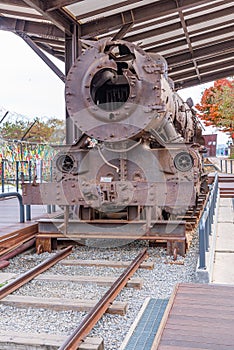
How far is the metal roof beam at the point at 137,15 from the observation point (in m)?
7.98

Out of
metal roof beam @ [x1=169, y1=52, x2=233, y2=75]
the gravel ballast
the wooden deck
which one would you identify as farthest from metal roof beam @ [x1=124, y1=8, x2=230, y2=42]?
the wooden deck

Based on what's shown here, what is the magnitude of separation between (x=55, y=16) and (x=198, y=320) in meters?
6.26

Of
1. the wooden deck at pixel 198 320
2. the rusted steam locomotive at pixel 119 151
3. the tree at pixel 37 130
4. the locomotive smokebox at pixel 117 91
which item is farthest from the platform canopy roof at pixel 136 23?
the tree at pixel 37 130

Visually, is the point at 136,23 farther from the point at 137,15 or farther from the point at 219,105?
the point at 219,105

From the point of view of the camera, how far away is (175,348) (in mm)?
2447

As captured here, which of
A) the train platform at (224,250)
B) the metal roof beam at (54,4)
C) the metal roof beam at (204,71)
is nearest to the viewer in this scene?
the train platform at (224,250)

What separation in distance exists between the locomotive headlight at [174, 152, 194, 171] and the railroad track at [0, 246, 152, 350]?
1.31m

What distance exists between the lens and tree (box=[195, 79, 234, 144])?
2233cm

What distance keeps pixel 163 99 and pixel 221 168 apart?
2069 centimetres

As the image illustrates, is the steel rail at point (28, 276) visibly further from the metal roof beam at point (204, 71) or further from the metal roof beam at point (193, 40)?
the metal roof beam at point (204, 71)

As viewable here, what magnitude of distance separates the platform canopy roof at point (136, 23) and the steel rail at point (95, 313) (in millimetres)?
4515

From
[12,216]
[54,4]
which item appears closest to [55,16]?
[54,4]

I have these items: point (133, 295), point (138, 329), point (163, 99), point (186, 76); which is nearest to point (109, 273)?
point (133, 295)

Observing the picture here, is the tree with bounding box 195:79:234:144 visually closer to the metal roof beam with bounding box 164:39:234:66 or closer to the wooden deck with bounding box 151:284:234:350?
the metal roof beam with bounding box 164:39:234:66
